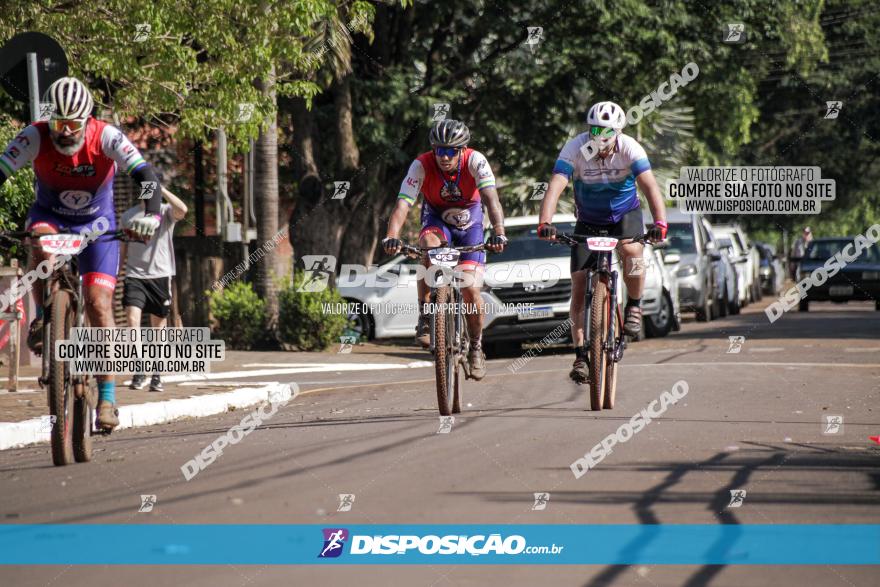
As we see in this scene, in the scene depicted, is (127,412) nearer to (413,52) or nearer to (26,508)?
(26,508)

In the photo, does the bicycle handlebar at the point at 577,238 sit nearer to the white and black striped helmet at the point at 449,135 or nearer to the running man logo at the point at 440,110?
the white and black striped helmet at the point at 449,135

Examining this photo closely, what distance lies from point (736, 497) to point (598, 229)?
4.49 meters

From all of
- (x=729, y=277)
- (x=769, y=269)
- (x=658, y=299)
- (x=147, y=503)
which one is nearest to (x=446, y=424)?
(x=147, y=503)

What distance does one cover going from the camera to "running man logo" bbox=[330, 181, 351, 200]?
2603cm

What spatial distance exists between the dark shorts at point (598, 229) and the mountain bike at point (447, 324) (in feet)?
2.55

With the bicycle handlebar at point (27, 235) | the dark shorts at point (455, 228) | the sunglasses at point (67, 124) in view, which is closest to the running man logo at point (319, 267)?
the dark shorts at point (455, 228)

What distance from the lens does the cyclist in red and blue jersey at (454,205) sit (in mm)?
11094

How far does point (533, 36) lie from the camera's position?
85.9ft

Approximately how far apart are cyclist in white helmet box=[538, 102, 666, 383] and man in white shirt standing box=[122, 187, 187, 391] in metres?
4.14

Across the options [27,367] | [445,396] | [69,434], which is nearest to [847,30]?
[27,367]

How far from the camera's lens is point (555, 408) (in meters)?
11.8

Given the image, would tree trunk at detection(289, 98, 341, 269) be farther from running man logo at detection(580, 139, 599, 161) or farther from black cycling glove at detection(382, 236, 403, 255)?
running man logo at detection(580, 139, 599, 161)

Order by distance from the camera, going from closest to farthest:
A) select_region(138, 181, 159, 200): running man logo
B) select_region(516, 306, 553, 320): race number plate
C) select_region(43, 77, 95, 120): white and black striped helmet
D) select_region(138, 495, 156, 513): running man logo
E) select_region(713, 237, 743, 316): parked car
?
select_region(138, 495, 156, 513): running man logo
select_region(43, 77, 95, 120): white and black striped helmet
select_region(138, 181, 159, 200): running man logo
select_region(516, 306, 553, 320): race number plate
select_region(713, 237, 743, 316): parked car

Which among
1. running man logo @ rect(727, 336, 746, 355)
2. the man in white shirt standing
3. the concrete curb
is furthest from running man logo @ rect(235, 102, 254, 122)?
running man logo @ rect(727, 336, 746, 355)
